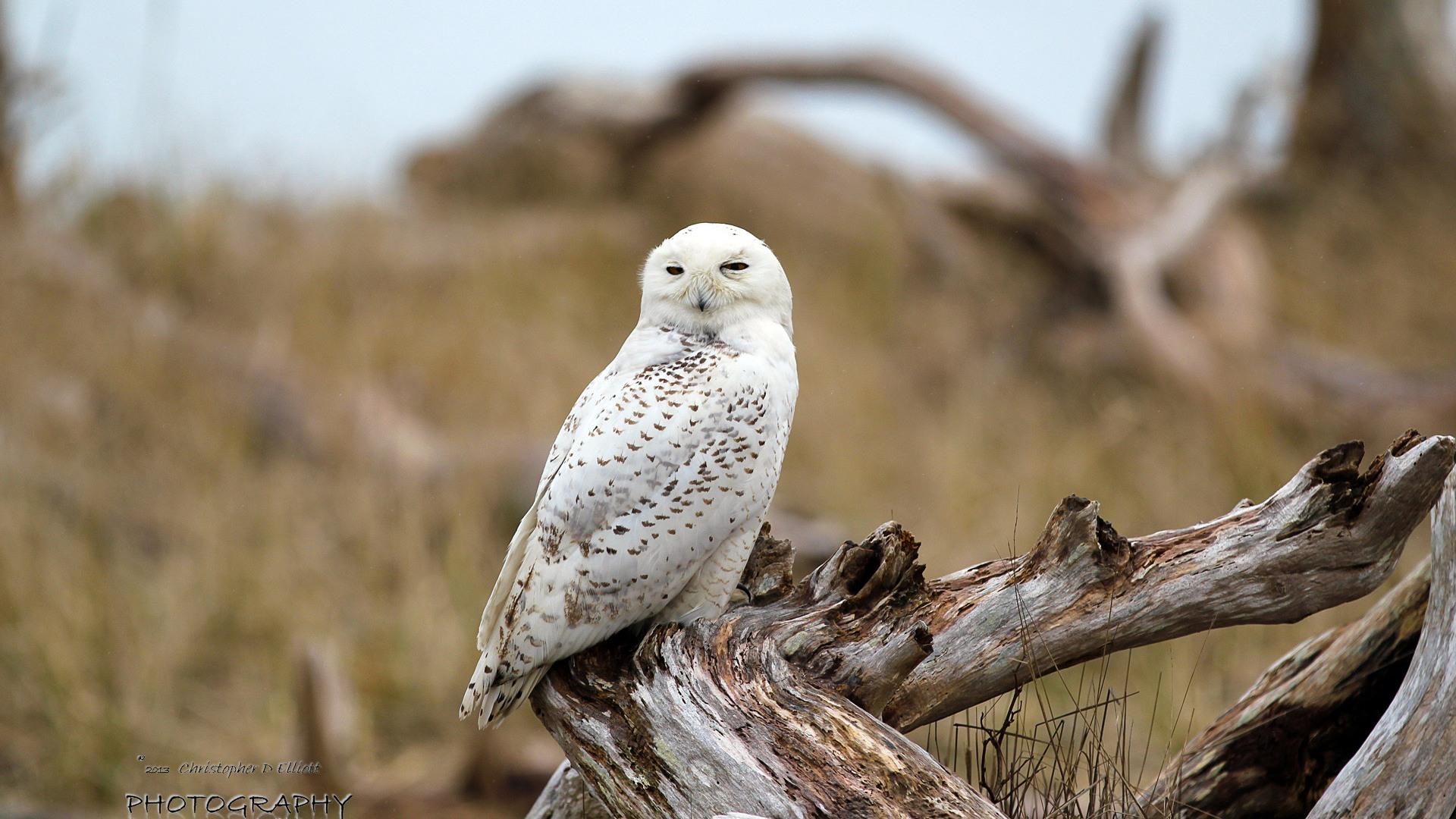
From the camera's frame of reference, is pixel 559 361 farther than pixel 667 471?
Yes

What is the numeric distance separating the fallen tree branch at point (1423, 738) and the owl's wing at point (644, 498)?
111cm

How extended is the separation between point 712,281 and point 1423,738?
4.68 feet

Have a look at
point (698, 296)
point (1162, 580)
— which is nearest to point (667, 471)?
point (698, 296)

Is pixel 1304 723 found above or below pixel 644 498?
below

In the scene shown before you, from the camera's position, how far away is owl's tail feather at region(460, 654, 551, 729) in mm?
2080

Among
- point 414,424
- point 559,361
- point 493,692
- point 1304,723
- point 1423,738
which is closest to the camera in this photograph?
point 1423,738

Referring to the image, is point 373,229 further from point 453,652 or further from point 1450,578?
point 1450,578

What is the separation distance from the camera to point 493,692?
2.11 meters

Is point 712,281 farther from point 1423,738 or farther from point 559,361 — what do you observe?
point 559,361

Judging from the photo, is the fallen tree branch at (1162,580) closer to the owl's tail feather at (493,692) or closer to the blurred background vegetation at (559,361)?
the owl's tail feather at (493,692)

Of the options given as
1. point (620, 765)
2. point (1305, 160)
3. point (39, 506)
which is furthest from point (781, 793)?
point (1305, 160)

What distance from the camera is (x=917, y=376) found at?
7.38 metres

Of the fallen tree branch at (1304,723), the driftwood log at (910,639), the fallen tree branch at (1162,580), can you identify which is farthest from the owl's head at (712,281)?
the fallen tree branch at (1304,723)

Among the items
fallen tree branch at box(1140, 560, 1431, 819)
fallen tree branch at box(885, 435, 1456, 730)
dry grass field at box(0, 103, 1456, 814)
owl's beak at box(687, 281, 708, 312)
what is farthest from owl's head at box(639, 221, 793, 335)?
dry grass field at box(0, 103, 1456, 814)
